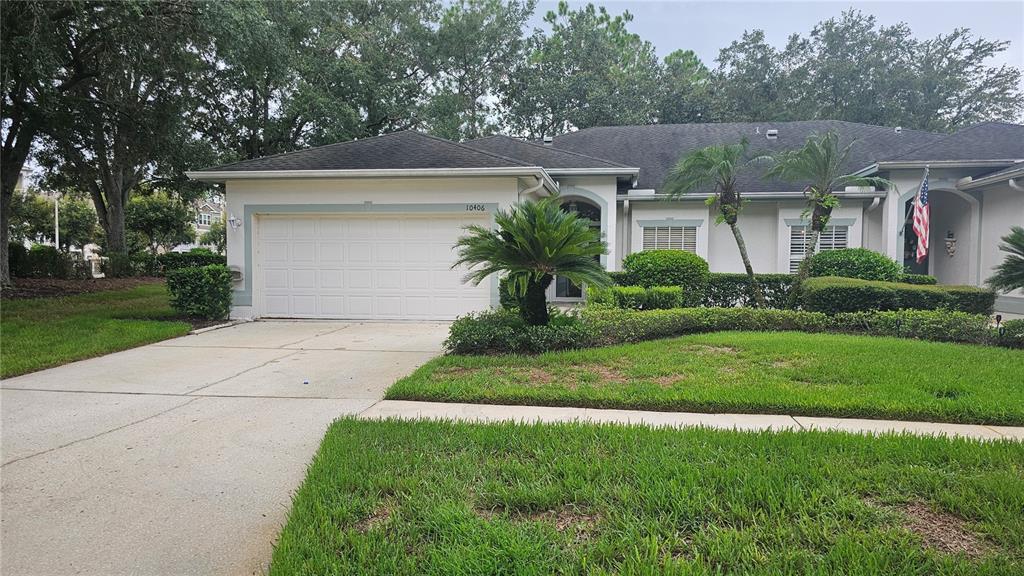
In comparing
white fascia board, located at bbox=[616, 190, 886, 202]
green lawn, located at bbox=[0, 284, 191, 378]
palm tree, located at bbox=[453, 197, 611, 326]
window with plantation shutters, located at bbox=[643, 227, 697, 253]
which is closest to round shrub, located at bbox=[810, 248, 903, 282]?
white fascia board, located at bbox=[616, 190, 886, 202]

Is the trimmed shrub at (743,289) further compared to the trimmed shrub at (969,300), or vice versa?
the trimmed shrub at (743,289)

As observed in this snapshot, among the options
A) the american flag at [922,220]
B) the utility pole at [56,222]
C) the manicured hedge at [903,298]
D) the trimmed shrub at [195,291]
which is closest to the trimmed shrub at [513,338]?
the manicured hedge at [903,298]

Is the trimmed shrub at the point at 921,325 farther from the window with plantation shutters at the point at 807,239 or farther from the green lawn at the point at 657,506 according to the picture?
the window with plantation shutters at the point at 807,239

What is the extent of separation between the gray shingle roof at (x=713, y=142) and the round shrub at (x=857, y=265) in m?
2.61

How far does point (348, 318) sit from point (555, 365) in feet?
20.4

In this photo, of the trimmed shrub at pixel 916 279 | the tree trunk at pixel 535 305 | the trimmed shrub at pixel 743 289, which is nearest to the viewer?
the tree trunk at pixel 535 305

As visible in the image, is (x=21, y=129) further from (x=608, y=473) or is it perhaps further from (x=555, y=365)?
(x=608, y=473)

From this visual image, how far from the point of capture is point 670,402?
15.9 ft

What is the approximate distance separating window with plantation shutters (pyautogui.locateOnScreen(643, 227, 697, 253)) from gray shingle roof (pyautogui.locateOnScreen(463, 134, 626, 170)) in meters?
2.18

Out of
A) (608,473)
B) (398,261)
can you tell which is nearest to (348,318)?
(398,261)

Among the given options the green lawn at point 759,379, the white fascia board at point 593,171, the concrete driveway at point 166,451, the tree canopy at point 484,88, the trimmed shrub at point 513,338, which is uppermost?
the tree canopy at point 484,88

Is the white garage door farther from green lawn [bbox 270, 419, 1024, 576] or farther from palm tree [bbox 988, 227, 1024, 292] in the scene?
palm tree [bbox 988, 227, 1024, 292]

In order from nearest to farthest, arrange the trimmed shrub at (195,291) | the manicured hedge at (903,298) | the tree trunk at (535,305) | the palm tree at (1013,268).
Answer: the palm tree at (1013,268) → the tree trunk at (535,305) → the manicured hedge at (903,298) → the trimmed shrub at (195,291)

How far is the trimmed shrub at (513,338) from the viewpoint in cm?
714
